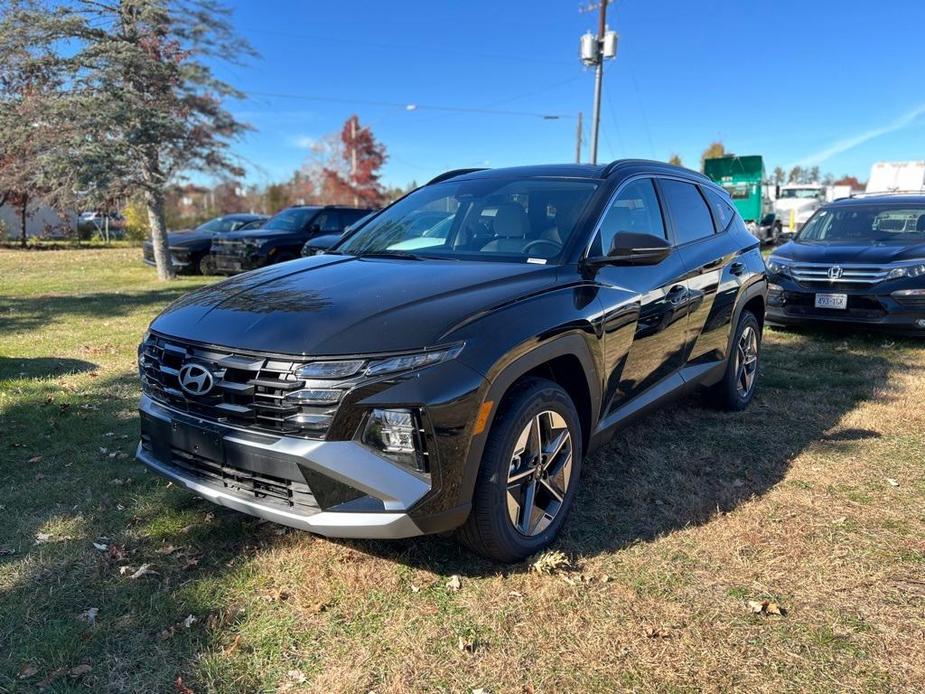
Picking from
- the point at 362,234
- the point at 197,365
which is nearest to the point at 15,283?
the point at 362,234

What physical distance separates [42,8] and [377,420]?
14229 mm

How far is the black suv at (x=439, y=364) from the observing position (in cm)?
244

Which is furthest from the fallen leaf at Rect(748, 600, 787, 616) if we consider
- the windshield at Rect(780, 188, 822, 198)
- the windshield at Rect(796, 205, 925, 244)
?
the windshield at Rect(780, 188, 822, 198)

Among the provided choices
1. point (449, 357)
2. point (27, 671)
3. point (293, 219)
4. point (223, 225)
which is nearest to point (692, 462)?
point (449, 357)

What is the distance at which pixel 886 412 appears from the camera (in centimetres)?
517

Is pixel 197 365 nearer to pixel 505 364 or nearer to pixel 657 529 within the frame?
pixel 505 364

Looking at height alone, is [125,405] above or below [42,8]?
below

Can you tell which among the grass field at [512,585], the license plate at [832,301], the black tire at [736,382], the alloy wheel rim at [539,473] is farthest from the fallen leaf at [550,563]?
the license plate at [832,301]

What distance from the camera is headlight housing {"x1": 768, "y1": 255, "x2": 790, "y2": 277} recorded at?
7.81 m

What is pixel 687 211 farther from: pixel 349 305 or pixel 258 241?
pixel 258 241

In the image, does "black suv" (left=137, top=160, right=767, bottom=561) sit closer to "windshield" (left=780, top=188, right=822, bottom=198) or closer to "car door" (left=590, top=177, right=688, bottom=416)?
"car door" (left=590, top=177, right=688, bottom=416)

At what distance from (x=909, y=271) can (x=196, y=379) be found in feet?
23.7

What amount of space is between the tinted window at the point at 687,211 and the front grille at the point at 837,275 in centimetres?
343

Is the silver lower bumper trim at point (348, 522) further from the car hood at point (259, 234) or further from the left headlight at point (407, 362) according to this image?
the car hood at point (259, 234)
